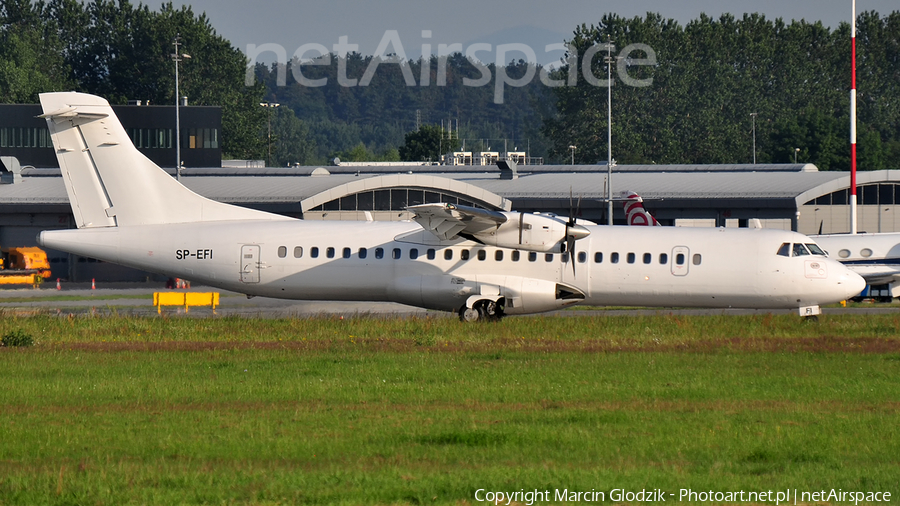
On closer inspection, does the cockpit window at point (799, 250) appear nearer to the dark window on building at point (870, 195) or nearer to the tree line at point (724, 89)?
the dark window on building at point (870, 195)

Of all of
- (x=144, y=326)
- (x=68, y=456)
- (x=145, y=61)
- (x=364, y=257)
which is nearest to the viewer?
(x=68, y=456)

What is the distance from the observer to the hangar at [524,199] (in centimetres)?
5391

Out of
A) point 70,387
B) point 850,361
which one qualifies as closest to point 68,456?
point 70,387

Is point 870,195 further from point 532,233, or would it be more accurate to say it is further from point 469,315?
point 469,315

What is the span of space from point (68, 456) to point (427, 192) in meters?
42.6

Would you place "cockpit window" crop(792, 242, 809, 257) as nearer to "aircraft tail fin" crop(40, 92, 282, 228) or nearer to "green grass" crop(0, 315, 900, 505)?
"green grass" crop(0, 315, 900, 505)

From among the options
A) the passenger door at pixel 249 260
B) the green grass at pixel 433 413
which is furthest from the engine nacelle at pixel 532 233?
the passenger door at pixel 249 260

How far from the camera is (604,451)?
1271 cm

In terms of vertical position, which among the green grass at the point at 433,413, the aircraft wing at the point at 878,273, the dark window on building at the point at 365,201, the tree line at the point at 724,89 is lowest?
the green grass at the point at 433,413

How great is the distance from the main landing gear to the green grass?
2149mm

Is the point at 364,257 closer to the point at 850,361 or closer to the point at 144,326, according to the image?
the point at 144,326

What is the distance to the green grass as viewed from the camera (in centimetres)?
1112

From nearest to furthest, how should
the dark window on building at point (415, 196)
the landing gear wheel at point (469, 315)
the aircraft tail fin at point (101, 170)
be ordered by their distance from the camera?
the landing gear wheel at point (469, 315), the aircraft tail fin at point (101, 170), the dark window on building at point (415, 196)

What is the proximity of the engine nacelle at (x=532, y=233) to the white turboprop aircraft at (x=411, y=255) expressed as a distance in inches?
2.4
